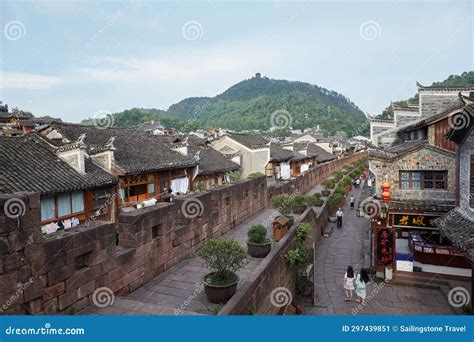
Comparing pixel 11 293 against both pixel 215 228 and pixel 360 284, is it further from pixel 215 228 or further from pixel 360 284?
pixel 360 284

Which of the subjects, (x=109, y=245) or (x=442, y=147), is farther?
(x=442, y=147)

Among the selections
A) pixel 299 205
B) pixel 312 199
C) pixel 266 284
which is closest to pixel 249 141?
pixel 312 199

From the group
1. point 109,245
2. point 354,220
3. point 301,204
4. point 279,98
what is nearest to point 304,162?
point 354,220

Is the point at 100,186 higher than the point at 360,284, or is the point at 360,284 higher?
the point at 100,186

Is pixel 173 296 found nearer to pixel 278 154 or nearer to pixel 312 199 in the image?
pixel 312 199

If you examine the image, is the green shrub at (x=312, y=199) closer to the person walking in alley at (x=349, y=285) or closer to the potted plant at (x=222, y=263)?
the person walking in alley at (x=349, y=285)

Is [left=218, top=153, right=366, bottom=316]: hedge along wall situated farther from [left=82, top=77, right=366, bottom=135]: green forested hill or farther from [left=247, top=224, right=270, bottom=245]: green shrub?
[left=82, top=77, right=366, bottom=135]: green forested hill

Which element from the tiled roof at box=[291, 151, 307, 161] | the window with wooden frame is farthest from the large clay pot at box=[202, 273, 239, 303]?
the tiled roof at box=[291, 151, 307, 161]

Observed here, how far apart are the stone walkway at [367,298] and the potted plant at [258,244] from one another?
137 inches

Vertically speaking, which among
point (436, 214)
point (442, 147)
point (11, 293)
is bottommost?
point (436, 214)

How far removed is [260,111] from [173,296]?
123m

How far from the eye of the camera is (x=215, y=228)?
1259cm

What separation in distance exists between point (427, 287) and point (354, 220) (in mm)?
13022

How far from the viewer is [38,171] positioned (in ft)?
45.0
